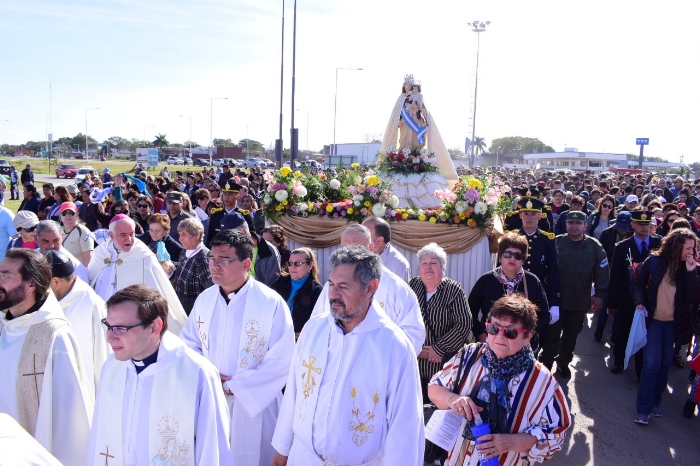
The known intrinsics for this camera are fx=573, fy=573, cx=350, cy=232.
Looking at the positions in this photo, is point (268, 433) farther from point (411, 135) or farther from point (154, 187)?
point (154, 187)

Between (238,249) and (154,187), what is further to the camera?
(154,187)

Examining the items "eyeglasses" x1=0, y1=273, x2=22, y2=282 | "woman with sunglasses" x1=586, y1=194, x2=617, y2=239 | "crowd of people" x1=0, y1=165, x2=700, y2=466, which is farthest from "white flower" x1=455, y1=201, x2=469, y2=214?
"eyeglasses" x1=0, y1=273, x2=22, y2=282

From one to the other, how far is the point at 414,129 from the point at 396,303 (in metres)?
7.55

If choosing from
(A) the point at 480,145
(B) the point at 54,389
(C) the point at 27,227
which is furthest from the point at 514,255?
(A) the point at 480,145

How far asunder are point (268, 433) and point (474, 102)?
113ft

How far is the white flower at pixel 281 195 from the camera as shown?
9.33 metres

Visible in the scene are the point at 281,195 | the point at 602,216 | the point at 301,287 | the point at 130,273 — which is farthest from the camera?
the point at 602,216

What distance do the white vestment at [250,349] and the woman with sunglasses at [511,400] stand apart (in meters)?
1.31

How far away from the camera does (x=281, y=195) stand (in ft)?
30.6

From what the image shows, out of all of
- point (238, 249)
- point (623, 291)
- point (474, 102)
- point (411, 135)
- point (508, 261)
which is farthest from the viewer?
point (474, 102)

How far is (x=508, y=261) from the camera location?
5.09m

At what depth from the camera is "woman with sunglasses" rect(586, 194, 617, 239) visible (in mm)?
10032

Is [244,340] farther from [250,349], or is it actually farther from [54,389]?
[54,389]

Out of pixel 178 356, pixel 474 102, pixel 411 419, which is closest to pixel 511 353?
pixel 411 419
